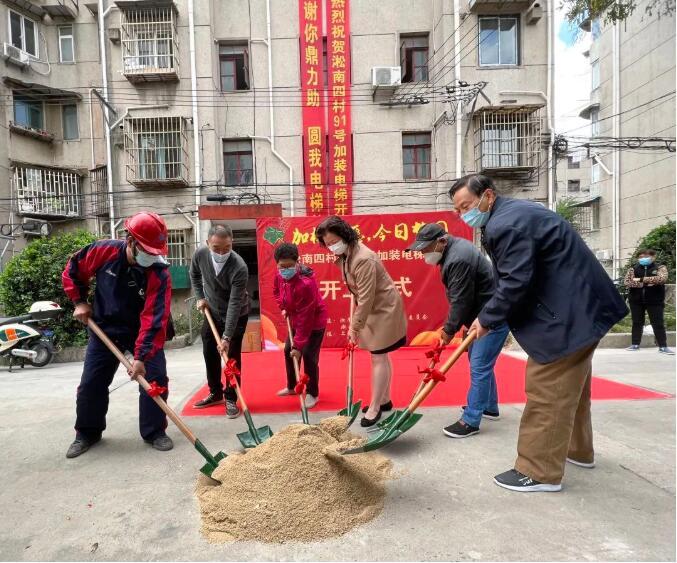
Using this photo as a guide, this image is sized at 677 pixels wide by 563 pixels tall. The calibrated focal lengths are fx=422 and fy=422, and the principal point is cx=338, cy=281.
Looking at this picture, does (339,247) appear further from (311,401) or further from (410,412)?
(311,401)

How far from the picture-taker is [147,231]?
7.89 feet

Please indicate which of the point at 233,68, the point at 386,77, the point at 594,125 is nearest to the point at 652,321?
the point at 386,77

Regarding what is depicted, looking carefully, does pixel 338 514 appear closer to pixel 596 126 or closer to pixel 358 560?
pixel 358 560

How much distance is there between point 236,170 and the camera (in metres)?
10.5

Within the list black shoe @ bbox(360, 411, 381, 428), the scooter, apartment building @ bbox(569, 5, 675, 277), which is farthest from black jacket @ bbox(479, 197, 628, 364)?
apartment building @ bbox(569, 5, 675, 277)

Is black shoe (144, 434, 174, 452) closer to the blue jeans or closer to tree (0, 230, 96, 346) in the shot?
the blue jeans

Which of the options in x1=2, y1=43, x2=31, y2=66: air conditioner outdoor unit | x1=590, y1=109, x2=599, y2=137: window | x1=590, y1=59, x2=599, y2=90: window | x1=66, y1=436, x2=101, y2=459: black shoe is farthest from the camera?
x1=590, y1=109, x2=599, y2=137: window

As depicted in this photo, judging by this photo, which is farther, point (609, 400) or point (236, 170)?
point (236, 170)

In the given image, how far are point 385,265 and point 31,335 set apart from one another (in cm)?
504

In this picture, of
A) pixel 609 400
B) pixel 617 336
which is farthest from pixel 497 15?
pixel 609 400

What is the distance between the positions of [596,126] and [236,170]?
1392cm

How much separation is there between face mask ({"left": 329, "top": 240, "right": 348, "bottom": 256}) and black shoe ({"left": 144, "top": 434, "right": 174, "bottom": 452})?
1595 millimetres

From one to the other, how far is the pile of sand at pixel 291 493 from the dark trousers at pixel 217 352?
1241 mm

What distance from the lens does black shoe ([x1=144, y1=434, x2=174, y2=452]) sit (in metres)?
2.57
